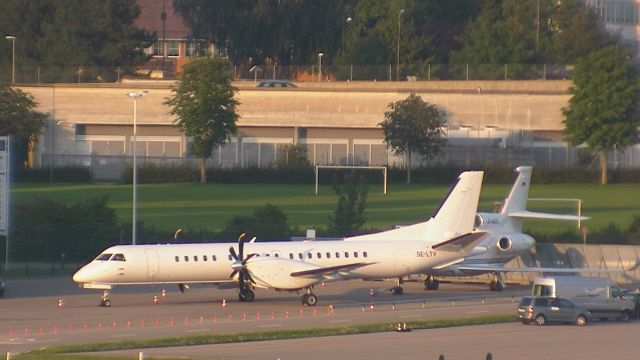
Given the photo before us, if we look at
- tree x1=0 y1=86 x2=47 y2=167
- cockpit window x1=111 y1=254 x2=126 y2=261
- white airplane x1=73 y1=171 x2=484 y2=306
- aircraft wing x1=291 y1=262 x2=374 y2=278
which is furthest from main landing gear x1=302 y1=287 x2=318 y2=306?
tree x1=0 y1=86 x2=47 y2=167

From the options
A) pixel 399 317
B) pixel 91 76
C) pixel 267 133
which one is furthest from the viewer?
pixel 91 76

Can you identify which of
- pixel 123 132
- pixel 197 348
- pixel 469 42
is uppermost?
pixel 469 42

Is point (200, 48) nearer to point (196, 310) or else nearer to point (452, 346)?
point (196, 310)

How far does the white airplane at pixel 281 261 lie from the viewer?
4872cm

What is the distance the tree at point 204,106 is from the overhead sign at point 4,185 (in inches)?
1727

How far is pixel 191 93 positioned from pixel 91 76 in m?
20.1

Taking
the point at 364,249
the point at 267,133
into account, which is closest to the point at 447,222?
the point at 364,249

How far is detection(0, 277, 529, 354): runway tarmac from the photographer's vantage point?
4172 cm

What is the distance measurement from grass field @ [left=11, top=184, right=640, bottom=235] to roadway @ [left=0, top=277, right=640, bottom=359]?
62.0 feet

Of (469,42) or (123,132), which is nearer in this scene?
(123,132)

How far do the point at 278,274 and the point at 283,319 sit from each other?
12.3 ft

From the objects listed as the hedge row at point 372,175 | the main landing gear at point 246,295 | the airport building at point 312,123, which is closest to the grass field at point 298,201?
the hedge row at point 372,175

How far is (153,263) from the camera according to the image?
4888 cm

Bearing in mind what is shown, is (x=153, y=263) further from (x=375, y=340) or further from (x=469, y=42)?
(x=469, y=42)
